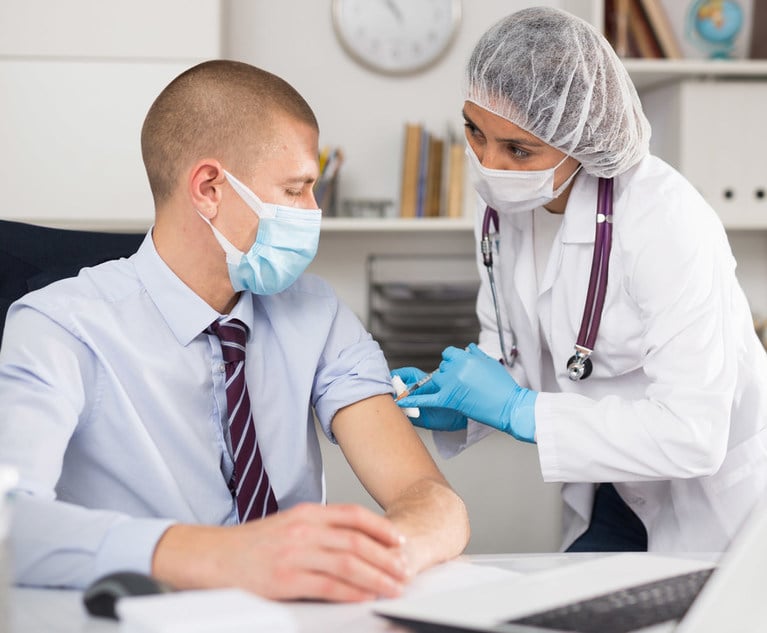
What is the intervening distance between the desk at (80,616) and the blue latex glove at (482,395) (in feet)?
2.21

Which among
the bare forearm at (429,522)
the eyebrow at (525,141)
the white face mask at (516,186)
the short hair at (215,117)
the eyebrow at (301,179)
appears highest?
the short hair at (215,117)

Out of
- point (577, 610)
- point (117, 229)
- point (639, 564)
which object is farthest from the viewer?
point (117, 229)

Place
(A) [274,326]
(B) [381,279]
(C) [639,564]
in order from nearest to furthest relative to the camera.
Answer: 1. (C) [639,564]
2. (A) [274,326]
3. (B) [381,279]

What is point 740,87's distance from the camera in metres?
2.74

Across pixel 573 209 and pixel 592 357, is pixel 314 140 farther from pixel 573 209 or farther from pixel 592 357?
pixel 592 357

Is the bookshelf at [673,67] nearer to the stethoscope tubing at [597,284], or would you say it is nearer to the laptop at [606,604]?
the stethoscope tubing at [597,284]

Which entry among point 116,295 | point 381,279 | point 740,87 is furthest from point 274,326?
point 740,87

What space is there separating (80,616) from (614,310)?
3.31ft

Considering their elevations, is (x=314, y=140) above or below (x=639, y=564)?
above

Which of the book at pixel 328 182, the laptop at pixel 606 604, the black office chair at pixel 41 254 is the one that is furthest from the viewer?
the book at pixel 328 182

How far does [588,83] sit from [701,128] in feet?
4.46

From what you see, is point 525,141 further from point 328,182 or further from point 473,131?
point 328,182

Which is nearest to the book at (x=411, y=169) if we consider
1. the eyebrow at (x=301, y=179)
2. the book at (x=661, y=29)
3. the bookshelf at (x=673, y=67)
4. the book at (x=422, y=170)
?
the book at (x=422, y=170)

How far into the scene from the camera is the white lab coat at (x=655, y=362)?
4.59 feet
